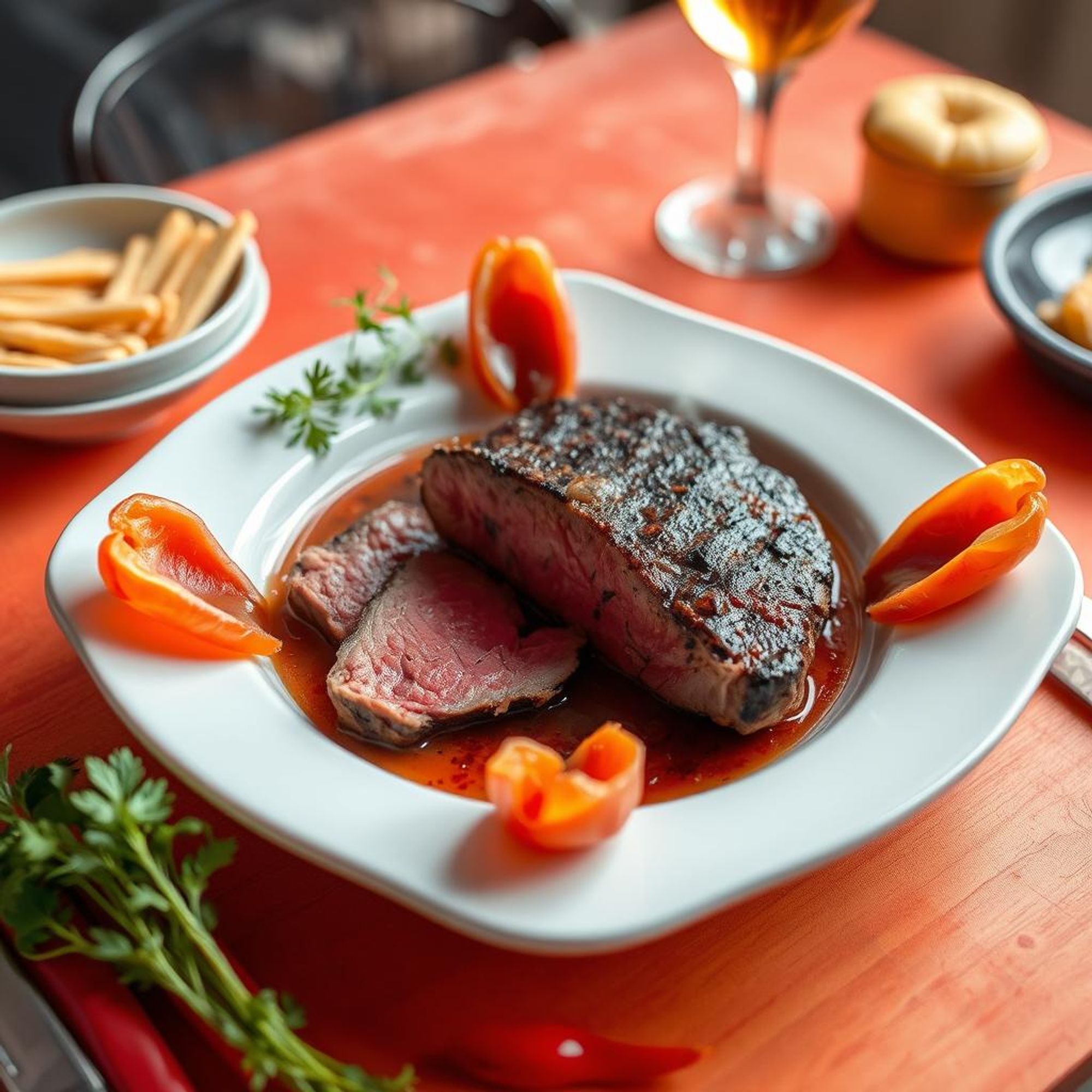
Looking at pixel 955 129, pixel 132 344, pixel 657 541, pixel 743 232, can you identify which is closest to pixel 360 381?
pixel 132 344

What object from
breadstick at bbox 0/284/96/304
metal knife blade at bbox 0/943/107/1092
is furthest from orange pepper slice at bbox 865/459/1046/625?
breadstick at bbox 0/284/96/304

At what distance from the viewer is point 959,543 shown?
2.00 metres

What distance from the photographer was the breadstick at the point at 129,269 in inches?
99.1

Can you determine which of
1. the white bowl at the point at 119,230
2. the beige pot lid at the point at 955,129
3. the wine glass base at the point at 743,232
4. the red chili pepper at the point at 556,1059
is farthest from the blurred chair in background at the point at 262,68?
the red chili pepper at the point at 556,1059

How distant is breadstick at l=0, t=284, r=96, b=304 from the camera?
247cm

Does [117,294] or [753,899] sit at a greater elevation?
[117,294]

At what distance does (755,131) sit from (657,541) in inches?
62.4

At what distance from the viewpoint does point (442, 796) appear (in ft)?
5.37

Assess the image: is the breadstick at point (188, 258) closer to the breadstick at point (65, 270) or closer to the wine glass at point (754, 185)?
the breadstick at point (65, 270)

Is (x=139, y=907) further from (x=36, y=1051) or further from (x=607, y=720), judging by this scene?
(x=607, y=720)

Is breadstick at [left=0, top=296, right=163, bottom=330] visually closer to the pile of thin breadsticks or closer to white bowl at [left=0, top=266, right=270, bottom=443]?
the pile of thin breadsticks

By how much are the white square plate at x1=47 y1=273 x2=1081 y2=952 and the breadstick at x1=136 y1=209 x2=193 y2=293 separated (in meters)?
0.42

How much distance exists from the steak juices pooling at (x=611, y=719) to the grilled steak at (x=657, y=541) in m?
0.04

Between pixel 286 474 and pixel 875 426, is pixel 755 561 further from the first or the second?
pixel 286 474
